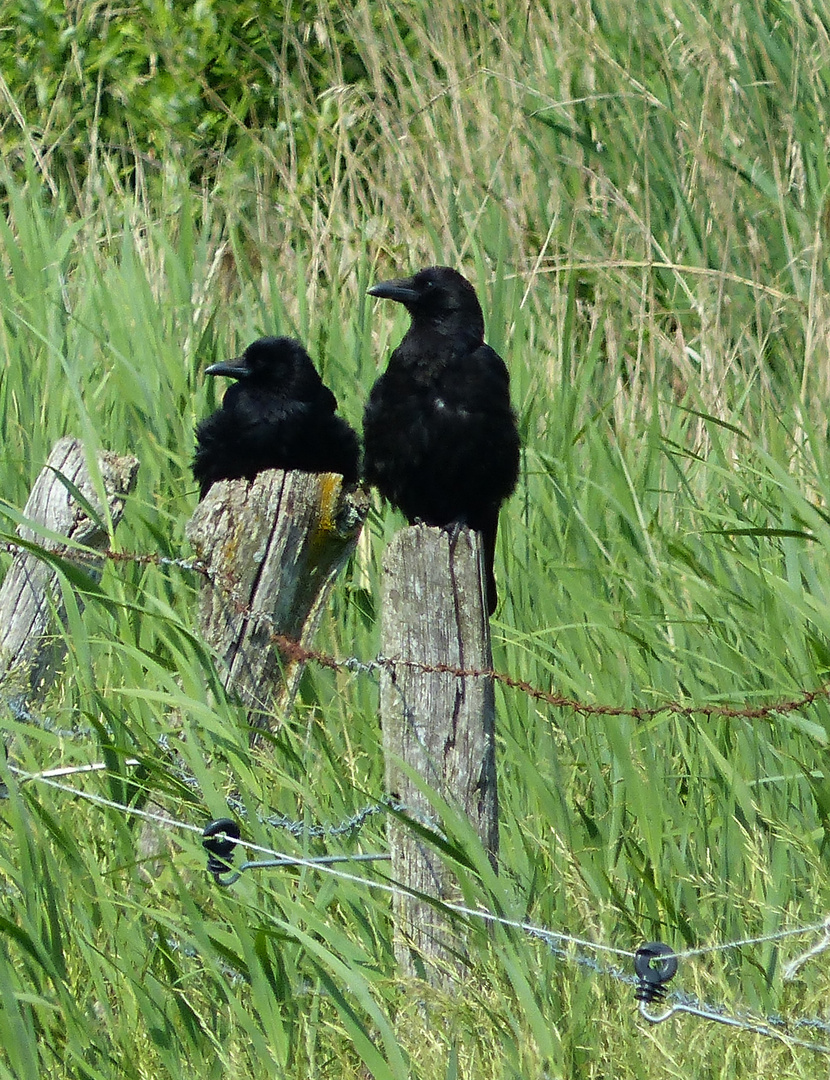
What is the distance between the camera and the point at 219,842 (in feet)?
7.94

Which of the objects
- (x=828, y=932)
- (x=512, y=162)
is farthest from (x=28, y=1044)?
(x=512, y=162)

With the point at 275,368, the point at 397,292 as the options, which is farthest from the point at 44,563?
the point at 397,292

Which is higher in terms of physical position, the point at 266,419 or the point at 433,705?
the point at 433,705

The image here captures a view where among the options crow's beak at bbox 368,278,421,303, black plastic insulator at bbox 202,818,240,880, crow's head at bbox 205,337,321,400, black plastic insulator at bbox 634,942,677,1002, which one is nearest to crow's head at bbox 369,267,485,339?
crow's beak at bbox 368,278,421,303

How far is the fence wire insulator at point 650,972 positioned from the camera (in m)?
2.07

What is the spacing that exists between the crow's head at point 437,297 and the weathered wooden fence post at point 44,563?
1.21 meters

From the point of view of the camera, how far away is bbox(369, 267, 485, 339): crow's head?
4.32m

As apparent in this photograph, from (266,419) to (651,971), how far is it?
2.69m

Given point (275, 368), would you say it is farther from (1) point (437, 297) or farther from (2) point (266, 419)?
(1) point (437, 297)

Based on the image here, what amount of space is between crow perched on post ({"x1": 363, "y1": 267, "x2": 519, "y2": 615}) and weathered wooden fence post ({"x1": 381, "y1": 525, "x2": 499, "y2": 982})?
5.34 feet

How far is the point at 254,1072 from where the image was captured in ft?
7.50

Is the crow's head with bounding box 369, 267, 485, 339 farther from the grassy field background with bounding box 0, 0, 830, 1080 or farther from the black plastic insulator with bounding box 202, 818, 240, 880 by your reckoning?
the black plastic insulator with bounding box 202, 818, 240, 880

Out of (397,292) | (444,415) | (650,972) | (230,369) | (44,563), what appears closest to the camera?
(650,972)

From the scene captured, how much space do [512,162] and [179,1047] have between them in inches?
174
